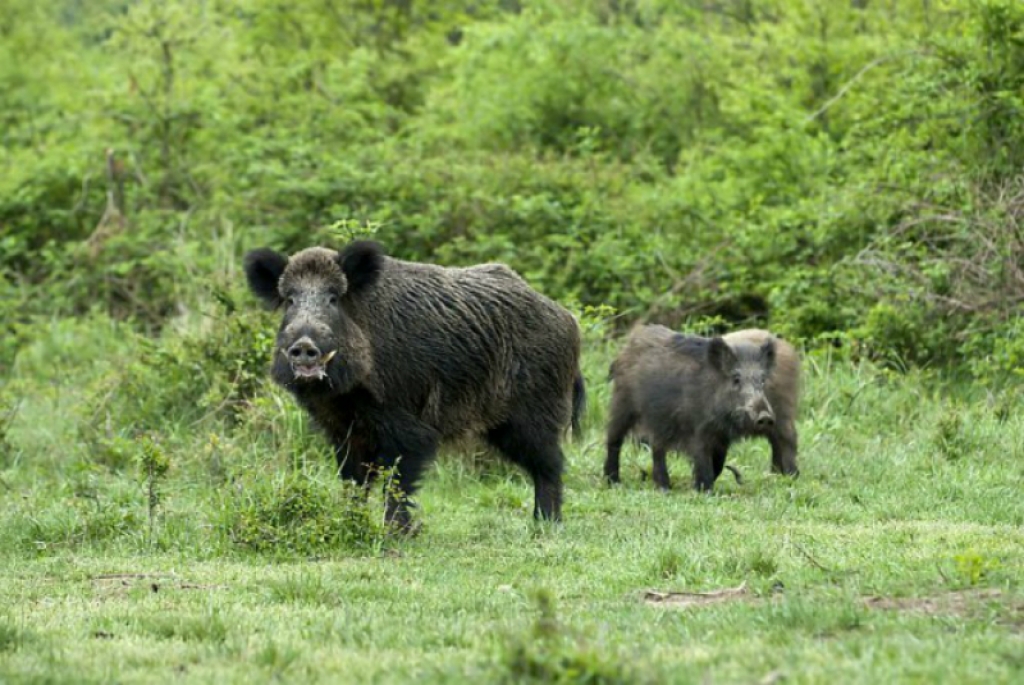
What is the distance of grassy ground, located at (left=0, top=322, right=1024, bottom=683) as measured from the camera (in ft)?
18.2

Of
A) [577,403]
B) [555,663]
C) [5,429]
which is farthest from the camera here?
[5,429]

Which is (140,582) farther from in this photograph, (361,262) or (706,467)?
(706,467)

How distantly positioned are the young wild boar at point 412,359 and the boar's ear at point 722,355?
2.24 meters

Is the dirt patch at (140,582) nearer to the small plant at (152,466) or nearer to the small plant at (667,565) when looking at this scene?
the small plant at (152,466)

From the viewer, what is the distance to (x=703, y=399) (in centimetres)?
1259

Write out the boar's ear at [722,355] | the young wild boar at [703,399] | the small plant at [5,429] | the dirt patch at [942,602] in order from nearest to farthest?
the dirt patch at [942,602] → the young wild boar at [703,399] → the boar's ear at [722,355] → the small plant at [5,429]

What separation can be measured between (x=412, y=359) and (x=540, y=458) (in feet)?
3.78

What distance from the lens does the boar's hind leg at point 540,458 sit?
10.4 metres

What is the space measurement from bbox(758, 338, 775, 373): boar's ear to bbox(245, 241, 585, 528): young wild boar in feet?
Answer: 8.03

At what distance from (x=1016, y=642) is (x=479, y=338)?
5215 millimetres

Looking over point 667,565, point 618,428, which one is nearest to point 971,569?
point 667,565

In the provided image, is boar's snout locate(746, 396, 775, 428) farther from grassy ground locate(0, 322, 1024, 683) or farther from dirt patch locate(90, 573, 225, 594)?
dirt patch locate(90, 573, 225, 594)

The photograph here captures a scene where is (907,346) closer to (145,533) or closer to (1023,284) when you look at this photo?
(1023,284)

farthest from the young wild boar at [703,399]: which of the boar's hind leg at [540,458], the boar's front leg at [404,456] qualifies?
the boar's front leg at [404,456]
